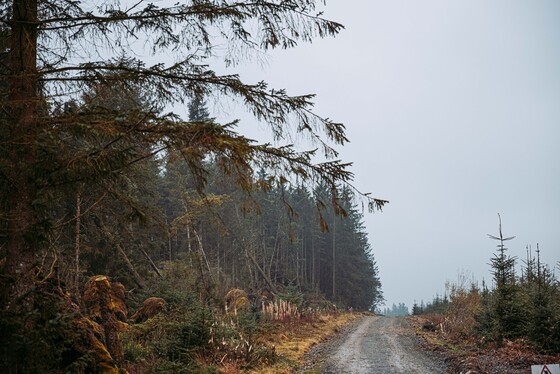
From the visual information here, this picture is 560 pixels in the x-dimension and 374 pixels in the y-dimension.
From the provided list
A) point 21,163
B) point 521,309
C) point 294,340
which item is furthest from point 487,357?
point 21,163

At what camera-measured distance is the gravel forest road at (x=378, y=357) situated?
33.7 ft

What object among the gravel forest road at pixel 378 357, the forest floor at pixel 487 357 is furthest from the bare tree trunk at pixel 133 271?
the forest floor at pixel 487 357

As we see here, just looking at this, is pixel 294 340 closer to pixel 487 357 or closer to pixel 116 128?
pixel 487 357

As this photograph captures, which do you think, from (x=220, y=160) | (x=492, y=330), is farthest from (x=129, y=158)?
(x=492, y=330)

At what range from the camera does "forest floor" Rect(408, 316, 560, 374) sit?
937 centimetres

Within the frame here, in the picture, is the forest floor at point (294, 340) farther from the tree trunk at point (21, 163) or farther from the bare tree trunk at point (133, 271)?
the tree trunk at point (21, 163)

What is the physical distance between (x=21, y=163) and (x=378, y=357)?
11.1 metres

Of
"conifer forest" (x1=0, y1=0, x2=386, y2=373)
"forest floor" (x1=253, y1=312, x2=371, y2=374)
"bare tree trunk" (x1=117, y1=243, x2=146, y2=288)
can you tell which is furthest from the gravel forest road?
"bare tree trunk" (x1=117, y1=243, x2=146, y2=288)

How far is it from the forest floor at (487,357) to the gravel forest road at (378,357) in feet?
1.46

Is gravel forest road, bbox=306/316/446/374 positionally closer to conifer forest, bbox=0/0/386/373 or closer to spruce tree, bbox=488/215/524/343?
spruce tree, bbox=488/215/524/343

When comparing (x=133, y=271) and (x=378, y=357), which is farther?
(x=133, y=271)

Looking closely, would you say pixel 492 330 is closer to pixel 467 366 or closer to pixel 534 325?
pixel 534 325

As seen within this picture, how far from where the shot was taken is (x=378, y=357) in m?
12.0

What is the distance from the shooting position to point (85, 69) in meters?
4.87
